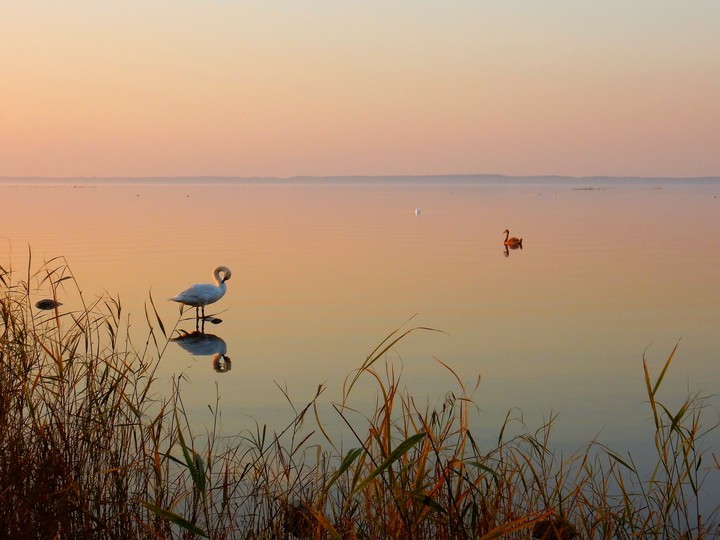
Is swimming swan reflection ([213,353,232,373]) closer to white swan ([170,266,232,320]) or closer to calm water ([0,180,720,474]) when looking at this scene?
calm water ([0,180,720,474])

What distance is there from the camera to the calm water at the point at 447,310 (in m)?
9.87

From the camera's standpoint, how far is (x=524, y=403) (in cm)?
955

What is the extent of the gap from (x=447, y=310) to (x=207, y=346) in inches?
191

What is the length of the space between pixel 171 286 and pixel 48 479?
1407 centimetres

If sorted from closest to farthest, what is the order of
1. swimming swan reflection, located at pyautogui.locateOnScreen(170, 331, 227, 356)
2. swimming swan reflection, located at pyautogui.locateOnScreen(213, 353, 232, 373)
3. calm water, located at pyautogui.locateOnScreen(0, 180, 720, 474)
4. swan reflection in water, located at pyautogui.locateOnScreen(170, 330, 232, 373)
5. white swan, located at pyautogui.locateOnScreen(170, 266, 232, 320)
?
calm water, located at pyautogui.locateOnScreen(0, 180, 720, 474)
swimming swan reflection, located at pyautogui.locateOnScreen(213, 353, 232, 373)
swan reflection in water, located at pyautogui.locateOnScreen(170, 330, 232, 373)
swimming swan reflection, located at pyautogui.locateOnScreen(170, 331, 227, 356)
white swan, located at pyautogui.locateOnScreen(170, 266, 232, 320)

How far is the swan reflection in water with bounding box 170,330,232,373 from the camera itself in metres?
11.6

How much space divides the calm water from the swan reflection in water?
5.6 inches

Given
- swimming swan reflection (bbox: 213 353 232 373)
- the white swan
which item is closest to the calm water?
swimming swan reflection (bbox: 213 353 232 373)

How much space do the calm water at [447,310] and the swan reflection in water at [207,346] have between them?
0.47ft

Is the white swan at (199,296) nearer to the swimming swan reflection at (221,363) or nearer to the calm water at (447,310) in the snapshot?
the calm water at (447,310)

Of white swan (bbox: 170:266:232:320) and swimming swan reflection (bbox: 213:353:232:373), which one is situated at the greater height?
white swan (bbox: 170:266:232:320)

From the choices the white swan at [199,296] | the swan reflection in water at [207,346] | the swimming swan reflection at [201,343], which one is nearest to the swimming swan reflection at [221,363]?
the swan reflection in water at [207,346]

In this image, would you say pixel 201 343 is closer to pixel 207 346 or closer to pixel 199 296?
pixel 207 346

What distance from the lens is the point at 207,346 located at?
12781 millimetres
